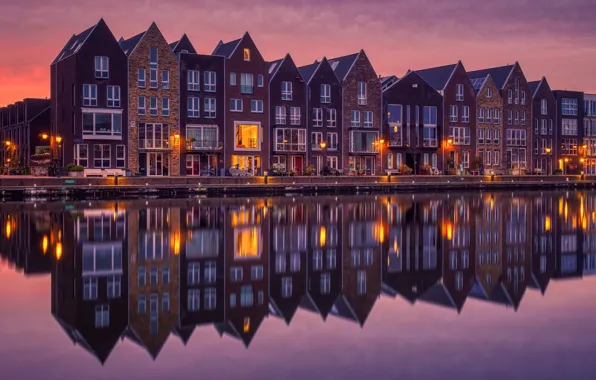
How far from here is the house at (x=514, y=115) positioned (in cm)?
9575

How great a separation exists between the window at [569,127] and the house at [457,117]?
1800 cm

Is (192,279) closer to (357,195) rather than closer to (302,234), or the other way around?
(302,234)

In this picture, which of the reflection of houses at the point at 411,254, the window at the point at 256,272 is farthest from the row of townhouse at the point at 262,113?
the window at the point at 256,272

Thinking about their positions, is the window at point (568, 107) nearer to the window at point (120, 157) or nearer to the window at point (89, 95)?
the window at point (120, 157)

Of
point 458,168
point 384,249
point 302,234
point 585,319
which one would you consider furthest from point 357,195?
point 585,319

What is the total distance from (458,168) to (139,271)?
68.9 m

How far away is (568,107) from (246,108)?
48979mm

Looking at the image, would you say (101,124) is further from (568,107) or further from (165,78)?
(568,107)

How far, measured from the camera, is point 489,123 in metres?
93.8

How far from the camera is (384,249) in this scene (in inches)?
1131

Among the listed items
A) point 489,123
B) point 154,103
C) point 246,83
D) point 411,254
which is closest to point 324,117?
point 246,83

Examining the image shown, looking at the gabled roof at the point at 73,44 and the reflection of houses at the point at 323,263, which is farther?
the gabled roof at the point at 73,44

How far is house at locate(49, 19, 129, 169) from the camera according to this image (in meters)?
68.2

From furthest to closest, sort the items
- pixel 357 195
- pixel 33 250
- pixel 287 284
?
1. pixel 357 195
2. pixel 33 250
3. pixel 287 284
